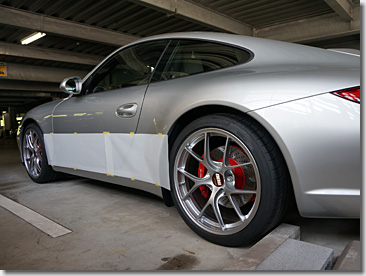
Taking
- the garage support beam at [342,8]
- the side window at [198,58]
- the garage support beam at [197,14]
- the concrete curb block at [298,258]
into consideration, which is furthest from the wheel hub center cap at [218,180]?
the garage support beam at [342,8]

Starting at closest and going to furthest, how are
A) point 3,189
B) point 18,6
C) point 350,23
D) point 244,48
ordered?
1. point 244,48
2. point 3,189
3. point 18,6
4. point 350,23

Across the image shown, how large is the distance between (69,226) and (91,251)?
521mm

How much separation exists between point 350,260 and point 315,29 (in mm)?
8322

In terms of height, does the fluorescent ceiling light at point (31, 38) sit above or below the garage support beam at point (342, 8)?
above

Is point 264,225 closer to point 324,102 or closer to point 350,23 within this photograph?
point 324,102

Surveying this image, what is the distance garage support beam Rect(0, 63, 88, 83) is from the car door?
35.9 ft

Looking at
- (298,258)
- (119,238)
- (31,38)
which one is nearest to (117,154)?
(119,238)

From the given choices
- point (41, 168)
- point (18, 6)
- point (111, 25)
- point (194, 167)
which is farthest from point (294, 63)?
point (111, 25)

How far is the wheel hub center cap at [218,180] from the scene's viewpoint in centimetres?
179

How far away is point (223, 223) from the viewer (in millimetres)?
1769

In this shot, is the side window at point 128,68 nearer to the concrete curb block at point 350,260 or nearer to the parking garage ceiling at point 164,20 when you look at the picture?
the concrete curb block at point 350,260

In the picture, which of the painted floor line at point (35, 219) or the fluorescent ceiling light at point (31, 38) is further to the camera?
the fluorescent ceiling light at point (31, 38)

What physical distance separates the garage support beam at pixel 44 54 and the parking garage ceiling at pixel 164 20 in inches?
1.2

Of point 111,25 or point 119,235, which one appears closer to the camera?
point 119,235
